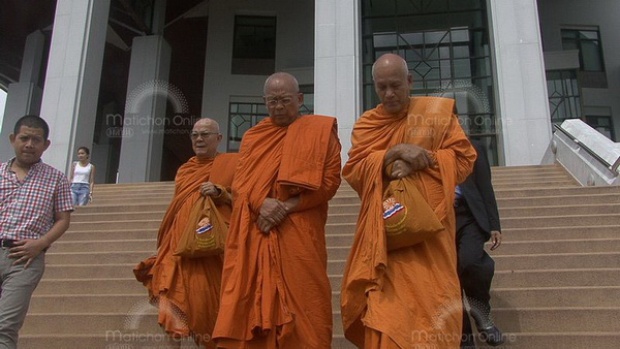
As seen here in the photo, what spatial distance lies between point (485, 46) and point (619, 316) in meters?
12.2

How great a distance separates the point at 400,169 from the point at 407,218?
1.06 feet

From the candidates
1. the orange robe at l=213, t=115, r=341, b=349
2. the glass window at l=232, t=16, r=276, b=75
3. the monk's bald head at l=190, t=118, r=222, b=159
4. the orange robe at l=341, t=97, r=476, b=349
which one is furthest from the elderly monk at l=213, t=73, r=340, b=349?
the glass window at l=232, t=16, r=276, b=75

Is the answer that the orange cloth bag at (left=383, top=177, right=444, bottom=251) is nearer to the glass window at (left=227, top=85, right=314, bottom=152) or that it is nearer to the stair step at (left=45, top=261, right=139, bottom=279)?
the stair step at (left=45, top=261, right=139, bottom=279)

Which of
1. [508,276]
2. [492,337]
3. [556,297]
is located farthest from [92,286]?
[556,297]

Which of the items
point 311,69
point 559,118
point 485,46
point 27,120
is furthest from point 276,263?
point 559,118

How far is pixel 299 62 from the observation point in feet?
65.8

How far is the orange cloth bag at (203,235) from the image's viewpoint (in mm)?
3783

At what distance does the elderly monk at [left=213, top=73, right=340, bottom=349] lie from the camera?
3061 millimetres

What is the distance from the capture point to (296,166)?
11.1 ft

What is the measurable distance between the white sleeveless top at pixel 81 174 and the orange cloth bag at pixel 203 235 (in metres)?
6.59

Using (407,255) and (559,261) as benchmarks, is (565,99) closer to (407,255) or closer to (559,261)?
(559,261)

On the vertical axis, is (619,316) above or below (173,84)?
below

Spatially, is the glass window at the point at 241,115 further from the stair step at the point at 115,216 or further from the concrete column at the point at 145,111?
the stair step at the point at 115,216

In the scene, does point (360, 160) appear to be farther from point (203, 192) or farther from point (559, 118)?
point (559, 118)
